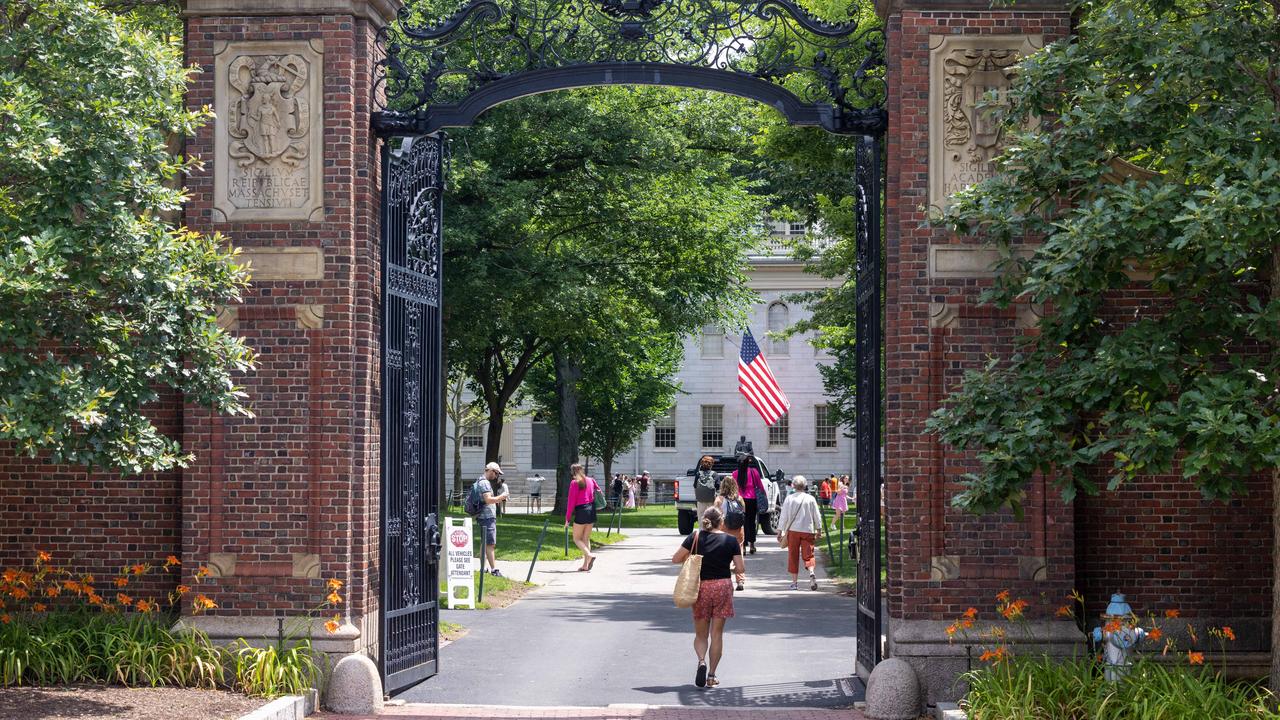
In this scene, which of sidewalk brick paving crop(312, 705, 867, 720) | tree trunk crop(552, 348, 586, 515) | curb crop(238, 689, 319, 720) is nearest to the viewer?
curb crop(238, 689, 319, 720)

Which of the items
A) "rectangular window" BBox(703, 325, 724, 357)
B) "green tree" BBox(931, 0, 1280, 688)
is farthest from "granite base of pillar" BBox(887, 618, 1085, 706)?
"rectangular window" BBox(703, 325, 724, 357)

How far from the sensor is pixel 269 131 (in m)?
11.5

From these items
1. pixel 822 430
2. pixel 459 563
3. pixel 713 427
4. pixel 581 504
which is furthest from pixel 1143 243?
pixel 713 427

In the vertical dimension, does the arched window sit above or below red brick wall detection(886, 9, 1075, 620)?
above

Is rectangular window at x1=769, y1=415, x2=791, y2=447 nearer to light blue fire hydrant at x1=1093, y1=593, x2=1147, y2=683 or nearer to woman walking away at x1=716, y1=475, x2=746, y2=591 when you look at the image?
woman walking away at x1=716, y1=475, x2=746, y2=591

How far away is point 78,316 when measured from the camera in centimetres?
968

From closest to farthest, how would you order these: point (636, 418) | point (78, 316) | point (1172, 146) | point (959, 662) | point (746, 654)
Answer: point (1172, 146), point (78, 316), point (959, 662), point (746, 654), point (636, 418)

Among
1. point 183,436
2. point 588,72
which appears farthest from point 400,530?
point 588,72

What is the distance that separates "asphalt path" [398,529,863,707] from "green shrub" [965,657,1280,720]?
2091mm

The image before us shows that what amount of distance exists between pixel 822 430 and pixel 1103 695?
191 feet

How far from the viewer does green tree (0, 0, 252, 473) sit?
9.06 meters

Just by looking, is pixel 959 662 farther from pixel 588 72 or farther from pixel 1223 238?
pixel 588 72

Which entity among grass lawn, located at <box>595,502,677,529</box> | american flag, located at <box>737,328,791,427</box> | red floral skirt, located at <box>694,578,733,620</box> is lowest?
grass lawn, located at <box>595,502,677,529</box>

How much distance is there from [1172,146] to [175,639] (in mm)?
8020
